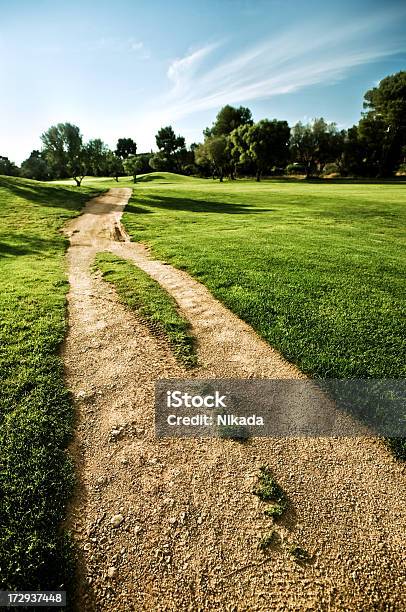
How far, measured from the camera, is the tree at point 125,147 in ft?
408

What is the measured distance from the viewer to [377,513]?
4566 millimetres

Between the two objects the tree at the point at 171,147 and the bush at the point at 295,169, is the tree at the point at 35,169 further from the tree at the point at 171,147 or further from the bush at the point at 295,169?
the bush at the point at 295,169

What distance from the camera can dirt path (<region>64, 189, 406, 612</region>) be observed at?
3777 millimetres

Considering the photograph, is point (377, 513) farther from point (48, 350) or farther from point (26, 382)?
A: point (48, 350)

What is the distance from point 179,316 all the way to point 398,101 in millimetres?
85459

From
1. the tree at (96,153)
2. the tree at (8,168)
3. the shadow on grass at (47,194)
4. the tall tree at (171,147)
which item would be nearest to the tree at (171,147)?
the tall tree at (171,147)

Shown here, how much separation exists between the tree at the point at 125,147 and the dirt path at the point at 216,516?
451ft

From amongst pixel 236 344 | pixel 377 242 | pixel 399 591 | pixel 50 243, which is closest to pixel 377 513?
pixel 399 591

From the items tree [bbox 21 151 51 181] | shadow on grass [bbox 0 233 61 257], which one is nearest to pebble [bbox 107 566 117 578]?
shadow on grass [bbox 0 233 61 257]

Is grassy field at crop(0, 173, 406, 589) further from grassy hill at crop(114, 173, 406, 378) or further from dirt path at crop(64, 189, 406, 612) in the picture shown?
dirt path at crop(64, 189, 406, 612)

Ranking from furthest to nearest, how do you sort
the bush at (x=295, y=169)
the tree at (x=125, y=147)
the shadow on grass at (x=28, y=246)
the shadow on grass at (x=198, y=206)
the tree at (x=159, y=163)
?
1. the tree at (x=125, y=147)
2. the tree at (x=159, y=163)
3. the bush at (x=295, y=169)
4. the shadow on grass at (x=198, y=206)
5. the shadow on grass at (x=28, y=246)

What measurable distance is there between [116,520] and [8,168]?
95.4 meters

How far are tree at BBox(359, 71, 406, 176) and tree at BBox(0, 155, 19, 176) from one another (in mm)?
85234

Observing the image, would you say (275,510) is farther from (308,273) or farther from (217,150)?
(217,150)
